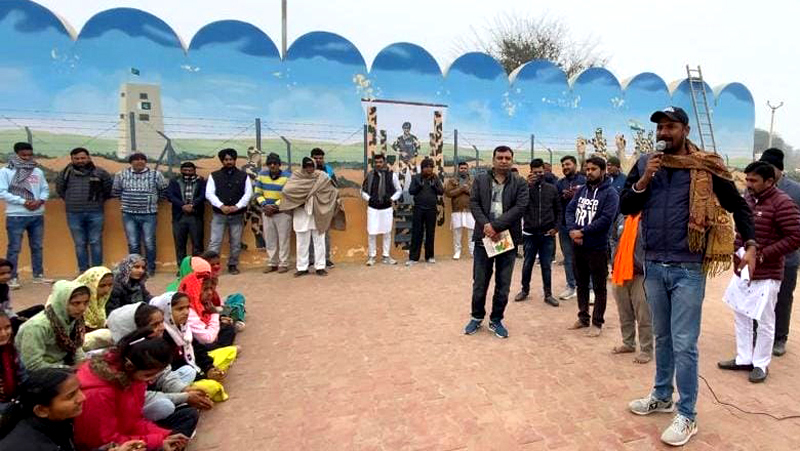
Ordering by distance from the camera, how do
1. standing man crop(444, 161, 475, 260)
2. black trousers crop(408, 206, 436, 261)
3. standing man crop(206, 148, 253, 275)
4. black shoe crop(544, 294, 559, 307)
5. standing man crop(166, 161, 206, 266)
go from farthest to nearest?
standing man crop(444, 161, 475, 260) → black trousers crop(408, 206, 436, 261) → standing man crop(206, 148, 253, 275) → standing man crop(166, 161, 206, 266) → black shoe crop(544, 294, 559, 307)

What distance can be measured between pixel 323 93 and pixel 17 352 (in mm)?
6275

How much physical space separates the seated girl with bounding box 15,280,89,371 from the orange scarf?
4.12 metres

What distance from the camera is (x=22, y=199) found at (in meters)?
6.48

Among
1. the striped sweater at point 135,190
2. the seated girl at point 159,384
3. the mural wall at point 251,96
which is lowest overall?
the seated girl at point 159,384

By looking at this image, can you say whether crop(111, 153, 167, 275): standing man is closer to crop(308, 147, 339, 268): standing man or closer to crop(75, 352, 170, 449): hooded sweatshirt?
crop(308, 147, 339, 268): standing man

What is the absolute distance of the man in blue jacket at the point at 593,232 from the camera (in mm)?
4777

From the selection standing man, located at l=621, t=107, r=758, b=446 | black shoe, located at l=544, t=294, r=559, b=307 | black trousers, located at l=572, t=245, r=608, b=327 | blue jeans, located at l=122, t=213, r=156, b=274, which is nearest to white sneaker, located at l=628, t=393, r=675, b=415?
standing man, located at l=621, t=107, r=758, b=446

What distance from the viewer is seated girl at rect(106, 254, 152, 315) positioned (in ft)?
13.9

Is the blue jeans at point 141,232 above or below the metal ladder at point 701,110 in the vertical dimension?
below

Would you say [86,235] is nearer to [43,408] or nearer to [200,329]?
[200,329]

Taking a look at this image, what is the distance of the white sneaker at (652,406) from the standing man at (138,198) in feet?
21.4

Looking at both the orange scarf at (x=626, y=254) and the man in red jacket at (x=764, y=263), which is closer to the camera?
the man in red jacket at (x=764, y=263)

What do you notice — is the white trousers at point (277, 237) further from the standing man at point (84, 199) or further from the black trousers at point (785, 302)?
the black trousers at point (785, 302)

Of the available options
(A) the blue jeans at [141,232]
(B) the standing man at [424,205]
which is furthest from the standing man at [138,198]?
(B) the standing man at [424,205]
